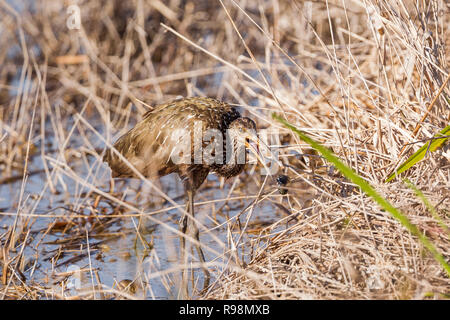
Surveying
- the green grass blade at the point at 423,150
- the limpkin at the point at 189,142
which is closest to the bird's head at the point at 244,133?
the limpkin at the point at 189,142

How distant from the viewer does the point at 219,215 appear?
5.11 metres

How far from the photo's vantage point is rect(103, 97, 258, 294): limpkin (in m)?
4.39

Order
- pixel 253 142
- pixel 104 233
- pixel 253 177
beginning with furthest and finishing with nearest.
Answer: pixel 253 177
pixel 104 233
pixel 253 142

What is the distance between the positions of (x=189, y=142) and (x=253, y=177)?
1454 millimetres

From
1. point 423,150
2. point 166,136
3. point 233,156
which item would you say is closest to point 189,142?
point 166,136

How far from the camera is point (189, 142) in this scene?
441cm

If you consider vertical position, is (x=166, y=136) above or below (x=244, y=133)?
above

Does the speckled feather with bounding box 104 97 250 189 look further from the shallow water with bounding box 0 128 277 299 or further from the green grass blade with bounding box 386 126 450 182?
the green grass blade with bounding box 386 126 450 182

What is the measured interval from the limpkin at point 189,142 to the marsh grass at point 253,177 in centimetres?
18

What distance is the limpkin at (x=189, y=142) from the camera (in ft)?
14.4

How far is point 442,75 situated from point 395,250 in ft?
3.61

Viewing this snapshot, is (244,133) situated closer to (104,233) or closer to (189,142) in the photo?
(189,142)
